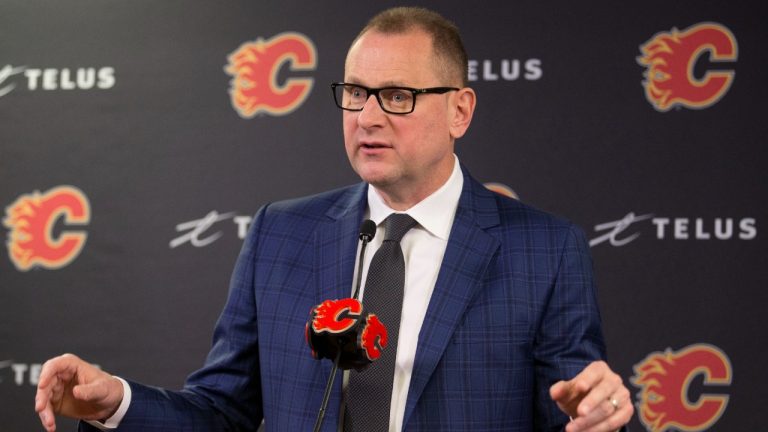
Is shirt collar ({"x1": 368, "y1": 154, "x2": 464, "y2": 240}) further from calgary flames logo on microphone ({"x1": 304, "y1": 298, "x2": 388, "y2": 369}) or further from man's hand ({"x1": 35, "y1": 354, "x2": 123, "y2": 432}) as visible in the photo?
man's hand ({"x1": 35, "y1": 354, "x2": 123, "y2": 432})

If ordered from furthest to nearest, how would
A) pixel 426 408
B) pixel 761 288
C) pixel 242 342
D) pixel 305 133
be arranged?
1. pixel 305 133
2. pixel 761 288
3. pixel 242 342
4. pixel 426 408

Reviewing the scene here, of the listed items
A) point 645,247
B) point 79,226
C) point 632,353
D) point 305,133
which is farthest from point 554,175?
point 79,226

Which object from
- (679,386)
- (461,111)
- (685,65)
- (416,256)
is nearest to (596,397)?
(416,256)

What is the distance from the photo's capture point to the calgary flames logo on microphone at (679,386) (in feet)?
9.52

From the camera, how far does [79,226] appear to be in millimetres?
3334

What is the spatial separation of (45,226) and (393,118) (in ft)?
6.62

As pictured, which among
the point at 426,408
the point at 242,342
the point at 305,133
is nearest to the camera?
the point at 426,408

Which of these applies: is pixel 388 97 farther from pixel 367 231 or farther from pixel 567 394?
pixel 567 394

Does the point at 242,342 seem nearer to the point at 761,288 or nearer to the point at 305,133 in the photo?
the point at 305,133

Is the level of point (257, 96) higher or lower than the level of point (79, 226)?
higher

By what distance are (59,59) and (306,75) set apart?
938 mm

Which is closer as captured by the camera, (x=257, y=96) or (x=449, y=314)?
(x=449, y=314)

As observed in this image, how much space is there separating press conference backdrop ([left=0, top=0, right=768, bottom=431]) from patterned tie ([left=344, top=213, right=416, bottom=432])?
130cm

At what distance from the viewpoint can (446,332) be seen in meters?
1.72
